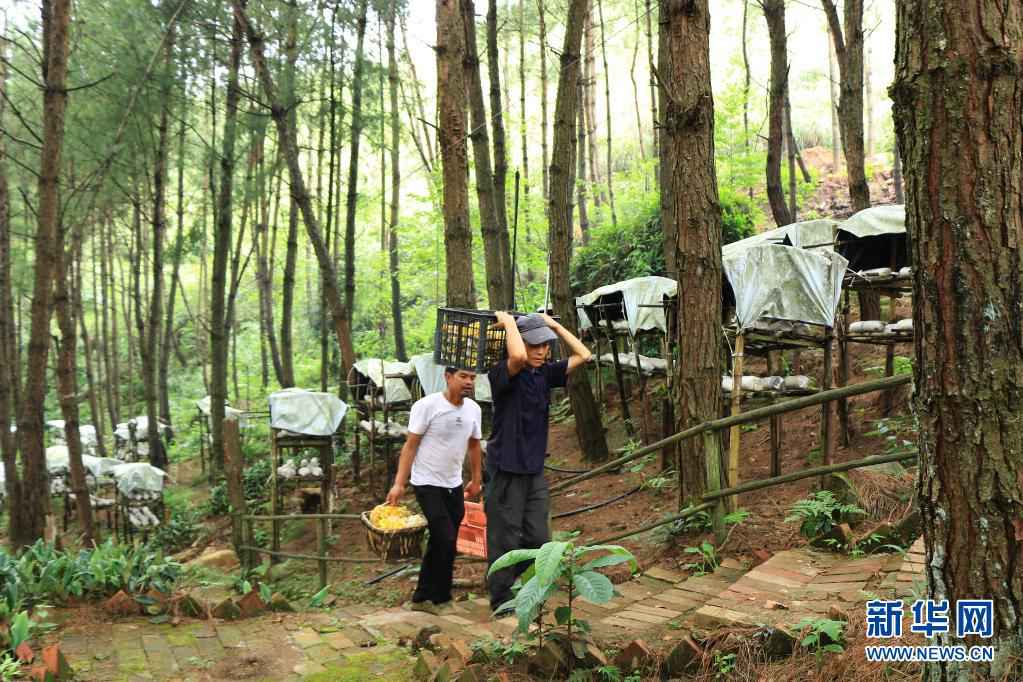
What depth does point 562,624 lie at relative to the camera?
3.34m

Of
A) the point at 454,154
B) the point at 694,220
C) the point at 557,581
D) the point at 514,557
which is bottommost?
the point at 557,581

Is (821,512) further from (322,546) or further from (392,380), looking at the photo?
(392,380)

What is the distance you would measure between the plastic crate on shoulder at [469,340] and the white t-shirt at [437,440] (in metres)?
0.37

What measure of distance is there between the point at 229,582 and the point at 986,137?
8144 mm

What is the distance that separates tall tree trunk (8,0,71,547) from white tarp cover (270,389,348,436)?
318cm

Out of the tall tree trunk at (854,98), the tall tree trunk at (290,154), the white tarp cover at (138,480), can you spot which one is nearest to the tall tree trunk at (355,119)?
the tall tree trunk at (290,154)

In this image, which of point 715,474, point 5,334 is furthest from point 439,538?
point 5,334

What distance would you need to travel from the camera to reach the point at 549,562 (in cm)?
303

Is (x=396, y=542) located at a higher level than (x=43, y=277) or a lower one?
lower

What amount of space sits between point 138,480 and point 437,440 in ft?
37.0

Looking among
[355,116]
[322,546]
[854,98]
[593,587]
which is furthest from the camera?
[355,116]

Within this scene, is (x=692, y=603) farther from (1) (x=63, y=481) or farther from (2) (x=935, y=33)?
(1) (x=63, y=481)

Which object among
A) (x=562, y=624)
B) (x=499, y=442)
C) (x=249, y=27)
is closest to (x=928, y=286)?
(x=562, y=624)

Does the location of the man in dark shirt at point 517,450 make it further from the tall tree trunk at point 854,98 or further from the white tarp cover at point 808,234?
the tall tree trunk at point 854,98
